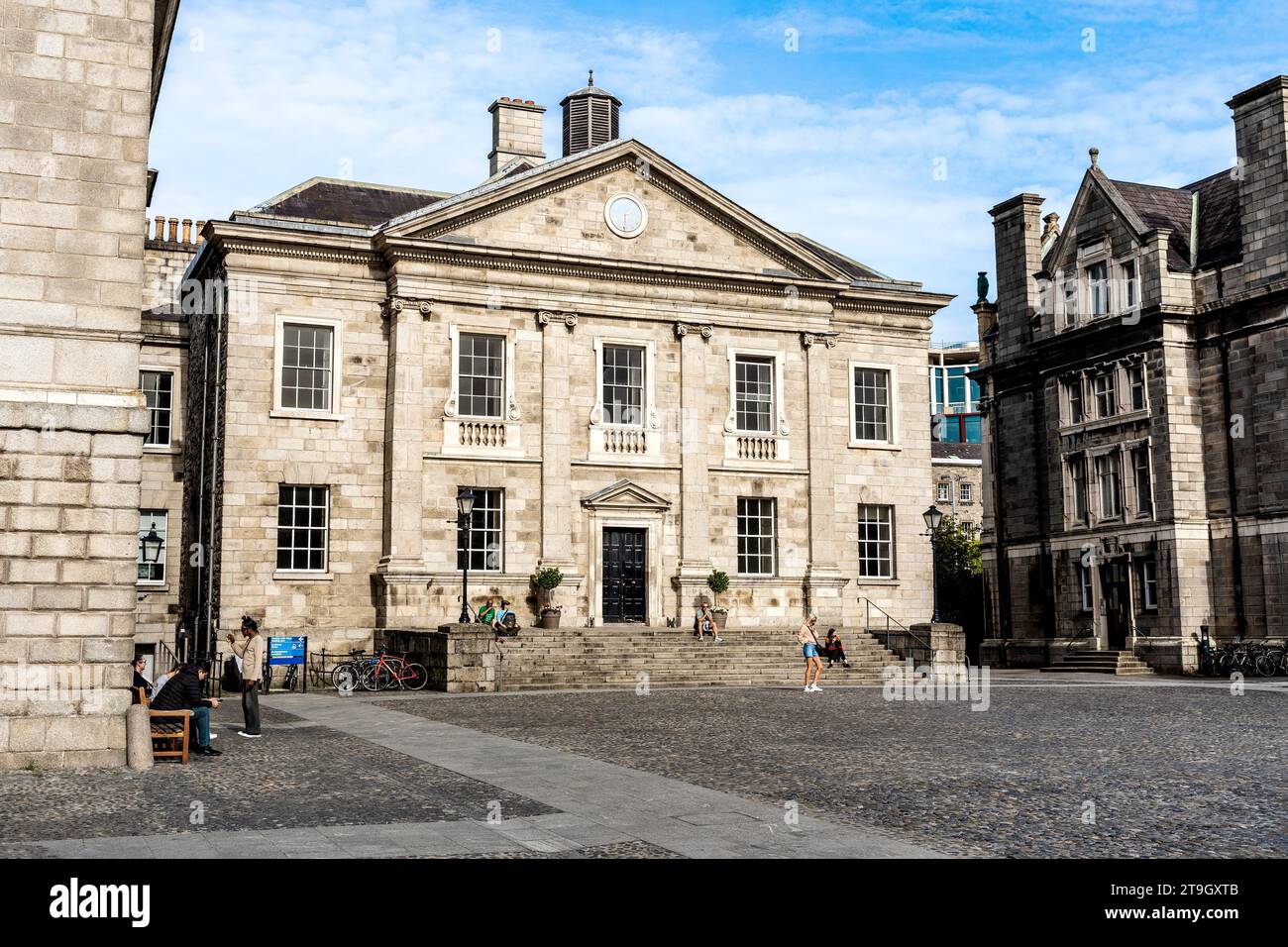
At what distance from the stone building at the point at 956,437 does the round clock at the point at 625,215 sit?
35.8 m

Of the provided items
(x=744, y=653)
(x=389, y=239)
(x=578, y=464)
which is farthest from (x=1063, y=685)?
(x=389, y=239)

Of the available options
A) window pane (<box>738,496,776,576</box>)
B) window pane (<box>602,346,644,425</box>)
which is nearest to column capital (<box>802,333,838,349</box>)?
window pane (<box>738,496,776,576</box>)

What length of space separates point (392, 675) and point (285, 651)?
306cm

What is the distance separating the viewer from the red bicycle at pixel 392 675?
28203 millimetres

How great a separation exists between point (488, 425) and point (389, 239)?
550cm

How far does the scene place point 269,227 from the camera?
32156 millimetres

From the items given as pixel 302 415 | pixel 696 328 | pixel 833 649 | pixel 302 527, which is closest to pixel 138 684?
pixel 302 527

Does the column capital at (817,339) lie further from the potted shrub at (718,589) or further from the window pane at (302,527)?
the window pane at (302,527)

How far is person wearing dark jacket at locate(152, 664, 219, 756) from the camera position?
15336mm

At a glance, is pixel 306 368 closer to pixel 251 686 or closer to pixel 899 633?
pixel 251 686

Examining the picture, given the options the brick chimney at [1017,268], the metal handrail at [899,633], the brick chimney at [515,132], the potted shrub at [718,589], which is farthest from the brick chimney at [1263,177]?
the brick chimney at [515,132]
